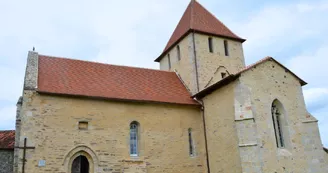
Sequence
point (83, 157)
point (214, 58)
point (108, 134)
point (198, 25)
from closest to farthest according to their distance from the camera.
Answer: point (83, 157) < point (108, 134) < point (214, 58) < point (198, 25)

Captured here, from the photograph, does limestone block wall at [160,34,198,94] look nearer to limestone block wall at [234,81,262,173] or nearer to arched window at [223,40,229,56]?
arched window at [223,40,229,56]

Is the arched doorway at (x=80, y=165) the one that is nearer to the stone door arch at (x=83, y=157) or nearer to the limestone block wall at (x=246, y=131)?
the stone door arch at (x=83, y=157)

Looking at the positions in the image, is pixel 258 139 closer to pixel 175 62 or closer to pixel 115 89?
pixel 115 89

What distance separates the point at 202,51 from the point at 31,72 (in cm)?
1086

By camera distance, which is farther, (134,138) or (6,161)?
(6,161)

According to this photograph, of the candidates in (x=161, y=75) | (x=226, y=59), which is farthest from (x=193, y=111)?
(x=226, y=59)

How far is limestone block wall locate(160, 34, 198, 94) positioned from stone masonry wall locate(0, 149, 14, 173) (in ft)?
37.7

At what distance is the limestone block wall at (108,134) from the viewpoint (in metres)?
14.9

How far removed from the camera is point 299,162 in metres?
15.4

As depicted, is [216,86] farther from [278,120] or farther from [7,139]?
[7,139]

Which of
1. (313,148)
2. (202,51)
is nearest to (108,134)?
(202,51)

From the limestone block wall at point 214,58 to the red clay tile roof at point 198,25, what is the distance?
0.44m

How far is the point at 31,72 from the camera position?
1623 cm

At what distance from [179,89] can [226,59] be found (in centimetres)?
430
